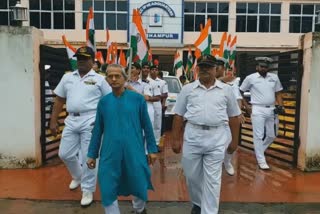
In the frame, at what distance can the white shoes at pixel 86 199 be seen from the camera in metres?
5.11

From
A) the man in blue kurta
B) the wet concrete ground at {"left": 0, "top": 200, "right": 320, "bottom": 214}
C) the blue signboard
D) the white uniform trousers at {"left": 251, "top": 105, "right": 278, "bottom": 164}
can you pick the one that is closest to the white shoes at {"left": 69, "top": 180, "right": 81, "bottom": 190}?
the wet concrete ground at {"left": 0, "top": 200, "right": 320, "bottom": 214}

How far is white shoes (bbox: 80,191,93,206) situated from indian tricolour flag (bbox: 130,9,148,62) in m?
2.73

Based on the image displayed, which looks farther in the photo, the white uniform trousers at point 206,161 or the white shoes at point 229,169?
the white shoes at point 229,169

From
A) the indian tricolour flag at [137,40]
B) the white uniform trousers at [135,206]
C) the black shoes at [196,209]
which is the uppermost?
the indian tricolour flag at [137,40]

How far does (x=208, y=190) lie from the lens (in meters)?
4.39

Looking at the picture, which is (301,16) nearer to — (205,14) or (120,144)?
(205,14)

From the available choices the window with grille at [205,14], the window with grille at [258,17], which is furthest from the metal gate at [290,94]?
the window with grille at [258,17]

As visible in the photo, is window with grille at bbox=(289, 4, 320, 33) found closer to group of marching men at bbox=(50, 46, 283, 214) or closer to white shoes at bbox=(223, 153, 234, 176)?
white shoes at bbox=(223, 153, 234, 176)

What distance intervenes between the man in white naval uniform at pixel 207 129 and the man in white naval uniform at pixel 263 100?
259cm

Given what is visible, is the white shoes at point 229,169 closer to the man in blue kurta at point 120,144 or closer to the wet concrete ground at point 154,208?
the wet concrete ground at point 154,208

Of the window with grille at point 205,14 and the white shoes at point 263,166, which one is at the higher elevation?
the window with grille at point 205,14

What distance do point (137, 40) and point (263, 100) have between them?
238 centimetres

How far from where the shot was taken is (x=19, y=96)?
6742 millimetres

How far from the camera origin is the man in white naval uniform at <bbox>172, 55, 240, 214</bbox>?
438cm
